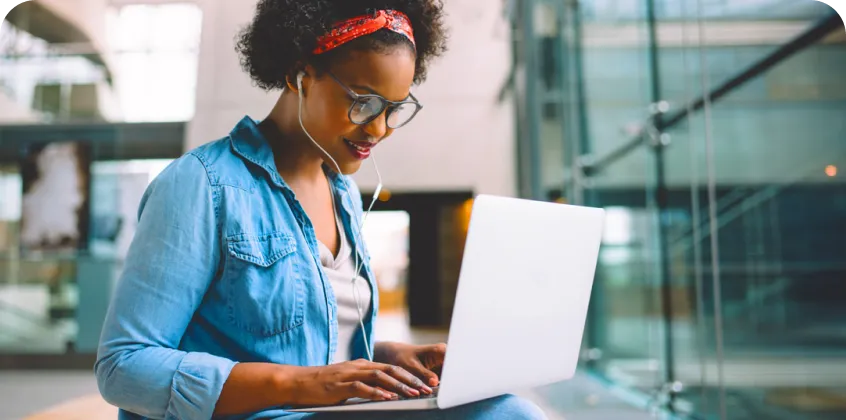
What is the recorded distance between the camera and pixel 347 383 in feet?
2.55

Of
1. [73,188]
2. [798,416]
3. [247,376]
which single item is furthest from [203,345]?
[73,188]

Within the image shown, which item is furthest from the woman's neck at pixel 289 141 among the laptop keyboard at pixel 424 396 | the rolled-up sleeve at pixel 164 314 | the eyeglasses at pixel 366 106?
the laptop keyboard at pixel 424 396

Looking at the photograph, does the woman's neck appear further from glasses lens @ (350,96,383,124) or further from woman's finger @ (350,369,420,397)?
woman's finger @ (350,369,420,397)

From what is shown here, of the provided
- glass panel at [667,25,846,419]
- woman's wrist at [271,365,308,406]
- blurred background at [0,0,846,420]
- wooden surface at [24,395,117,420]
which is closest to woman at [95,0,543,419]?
woman's wrist at [271,365,308,406]

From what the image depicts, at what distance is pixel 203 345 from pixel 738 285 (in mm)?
2394

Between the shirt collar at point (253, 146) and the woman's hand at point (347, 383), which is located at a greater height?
the shirt collar at point (253, 146)

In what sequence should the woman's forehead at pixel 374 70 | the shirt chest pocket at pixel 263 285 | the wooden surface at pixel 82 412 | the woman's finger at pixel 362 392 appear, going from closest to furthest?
the woman's finger at pixel 362 392 → the shirt chest pocket at pixel 263 285 → the woman's forehead at pixel 374 70 → the wooden surface at pixel 82 412

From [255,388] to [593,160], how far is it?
4280 millimetres

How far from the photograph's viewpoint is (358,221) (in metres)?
1.28

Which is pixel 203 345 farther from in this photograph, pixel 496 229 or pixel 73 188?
pixel 73 188

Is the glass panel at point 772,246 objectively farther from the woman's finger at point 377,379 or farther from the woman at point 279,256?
the woman's finger at point 377,379

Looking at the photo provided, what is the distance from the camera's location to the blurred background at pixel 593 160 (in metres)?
2.25

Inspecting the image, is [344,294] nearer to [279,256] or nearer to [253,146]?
[279,256]

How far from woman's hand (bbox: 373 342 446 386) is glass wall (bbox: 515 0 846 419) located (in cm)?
171
